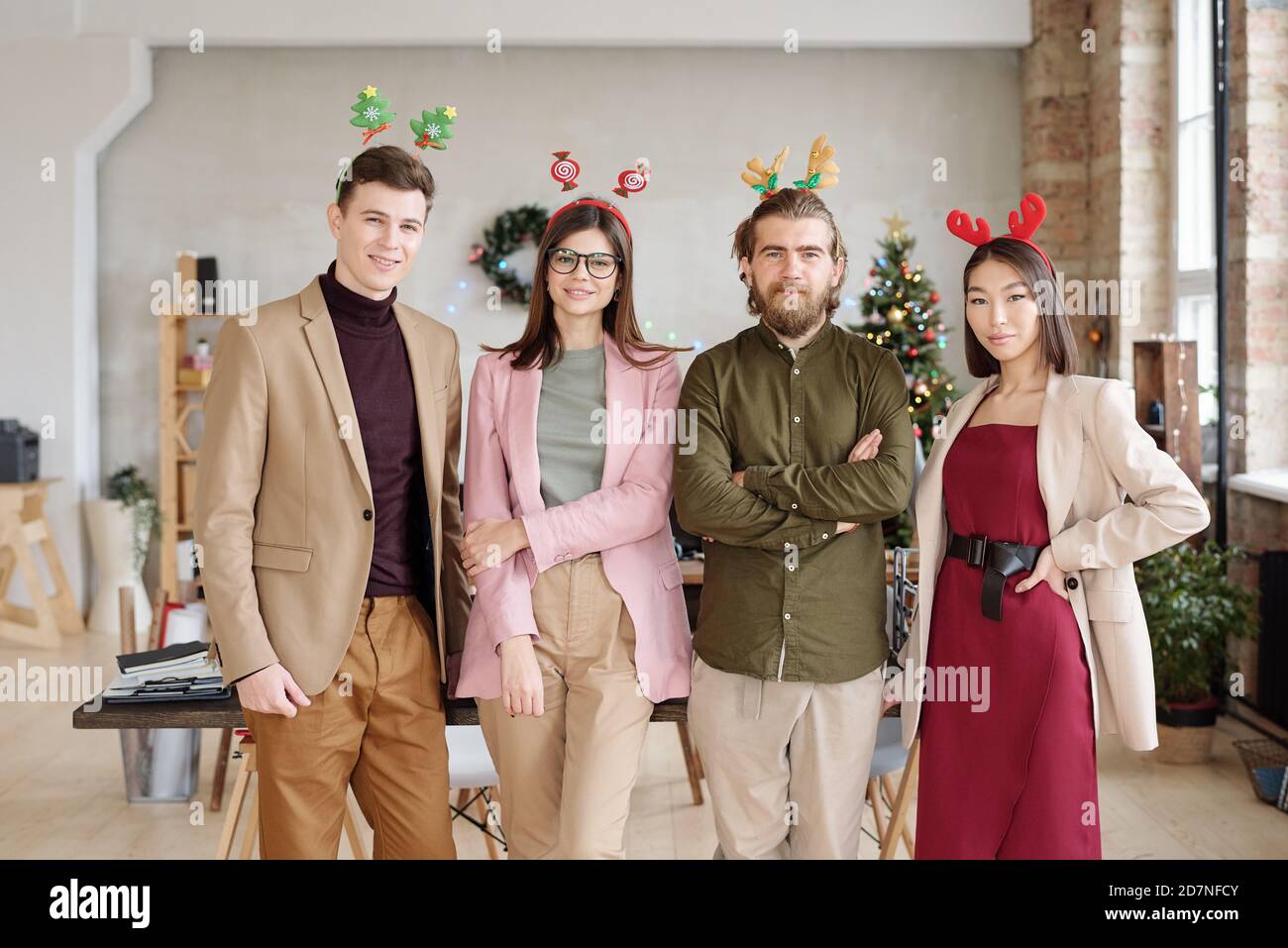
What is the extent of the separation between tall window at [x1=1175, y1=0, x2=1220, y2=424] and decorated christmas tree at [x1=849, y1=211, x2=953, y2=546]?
4.18 feet

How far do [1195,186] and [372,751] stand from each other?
553cm

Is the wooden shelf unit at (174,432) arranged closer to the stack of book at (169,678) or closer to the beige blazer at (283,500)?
the stack of book at (169,678)

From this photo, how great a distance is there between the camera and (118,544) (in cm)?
717

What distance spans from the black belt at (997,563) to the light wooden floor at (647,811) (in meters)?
1.55

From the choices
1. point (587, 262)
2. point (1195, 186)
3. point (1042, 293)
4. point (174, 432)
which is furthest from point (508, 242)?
point (1042, 293)

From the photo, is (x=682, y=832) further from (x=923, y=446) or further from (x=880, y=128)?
(x=880, y=128)

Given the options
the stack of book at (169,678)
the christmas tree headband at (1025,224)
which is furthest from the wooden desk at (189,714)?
the christmas tree headband at (1025,224)

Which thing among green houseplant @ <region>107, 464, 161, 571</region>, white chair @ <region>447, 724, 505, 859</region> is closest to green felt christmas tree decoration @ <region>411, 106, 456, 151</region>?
white chair @ <region>447, 724, 505, 859</region>

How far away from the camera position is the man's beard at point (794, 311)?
2418 millimetres

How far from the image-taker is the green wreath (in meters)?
7.32

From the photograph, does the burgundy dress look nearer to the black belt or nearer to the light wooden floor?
the black belt

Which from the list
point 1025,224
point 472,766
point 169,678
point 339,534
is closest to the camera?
point 339,534

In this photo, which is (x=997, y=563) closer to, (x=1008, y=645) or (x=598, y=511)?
(x=1008, y=645)

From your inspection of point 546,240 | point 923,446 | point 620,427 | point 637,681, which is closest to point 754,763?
point 637,681
